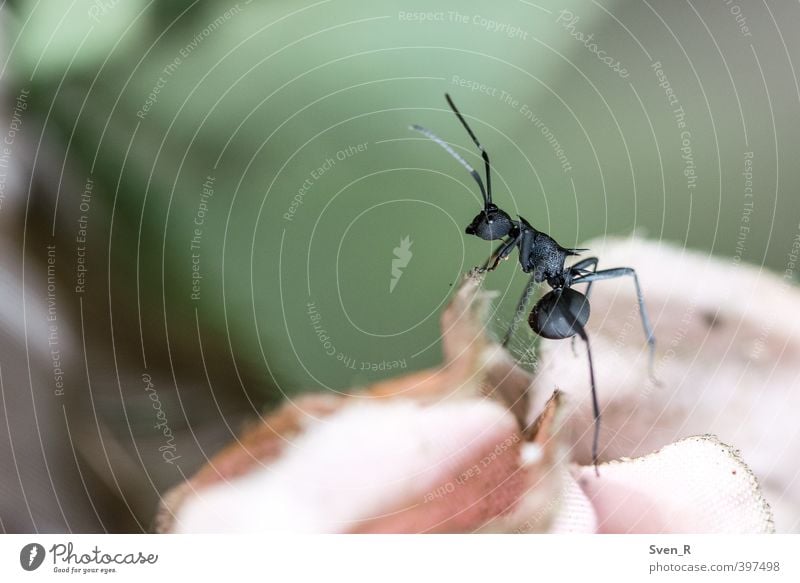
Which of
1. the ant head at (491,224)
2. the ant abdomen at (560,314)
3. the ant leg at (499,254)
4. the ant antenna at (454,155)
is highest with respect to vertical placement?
the ant antenna at (454,155)

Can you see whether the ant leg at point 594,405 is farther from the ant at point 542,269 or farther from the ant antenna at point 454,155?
the ant antenna at point 454,155

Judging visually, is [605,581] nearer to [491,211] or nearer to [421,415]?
[421,415]

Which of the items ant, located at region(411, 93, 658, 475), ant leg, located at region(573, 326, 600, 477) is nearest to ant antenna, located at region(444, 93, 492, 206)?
ant, located at region(411, 93, 658, 475)

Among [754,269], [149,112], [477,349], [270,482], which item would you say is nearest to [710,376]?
[754,269]

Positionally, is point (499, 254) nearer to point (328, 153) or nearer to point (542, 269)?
point (542, 269)

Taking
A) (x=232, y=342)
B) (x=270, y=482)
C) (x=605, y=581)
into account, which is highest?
(x=232, y=342)

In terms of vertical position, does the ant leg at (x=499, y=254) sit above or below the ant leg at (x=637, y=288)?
above

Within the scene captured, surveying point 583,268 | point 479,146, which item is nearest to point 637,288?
point 583,268

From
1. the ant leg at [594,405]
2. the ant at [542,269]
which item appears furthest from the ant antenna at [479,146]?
the ant leg at [594,405]
